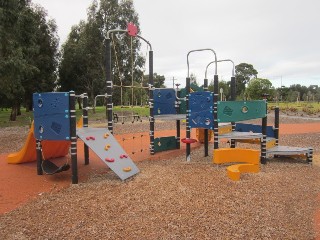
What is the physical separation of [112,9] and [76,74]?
8878 mm

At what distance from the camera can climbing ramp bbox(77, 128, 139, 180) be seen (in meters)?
7.22

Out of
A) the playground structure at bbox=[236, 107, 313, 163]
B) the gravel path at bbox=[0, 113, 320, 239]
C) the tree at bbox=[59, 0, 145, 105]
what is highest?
the tree at bbox=[59, 0, 145, 105]

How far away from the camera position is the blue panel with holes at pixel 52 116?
279 inches

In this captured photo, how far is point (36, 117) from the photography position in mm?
7684

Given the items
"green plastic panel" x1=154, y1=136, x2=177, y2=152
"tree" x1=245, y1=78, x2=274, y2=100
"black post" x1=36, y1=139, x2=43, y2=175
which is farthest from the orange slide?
"tree" x1=245, y1=78, x2=274, y2=100

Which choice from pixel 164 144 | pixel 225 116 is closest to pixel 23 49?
pixel 164 144

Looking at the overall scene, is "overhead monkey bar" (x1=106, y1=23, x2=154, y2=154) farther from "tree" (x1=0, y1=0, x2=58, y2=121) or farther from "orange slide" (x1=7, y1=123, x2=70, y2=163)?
"tree" (x1=0, y1=0, x2=58, y2=121)

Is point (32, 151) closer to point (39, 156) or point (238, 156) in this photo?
point (39, 156)

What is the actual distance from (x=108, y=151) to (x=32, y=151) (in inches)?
114

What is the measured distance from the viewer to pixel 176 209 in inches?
200

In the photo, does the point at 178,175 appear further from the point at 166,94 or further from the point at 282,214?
the point at 166,94

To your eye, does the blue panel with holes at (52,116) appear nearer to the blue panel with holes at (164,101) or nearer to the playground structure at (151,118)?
the playground structure at (151,118)

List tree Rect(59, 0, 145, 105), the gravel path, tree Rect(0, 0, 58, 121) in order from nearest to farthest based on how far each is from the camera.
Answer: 1. the gravel path
2. tree Rect(0, 0, 58, 121)
3. tree Rect(59, 0, 145, 105)

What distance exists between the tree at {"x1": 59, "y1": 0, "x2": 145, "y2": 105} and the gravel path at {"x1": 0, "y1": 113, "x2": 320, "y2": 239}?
21486 millimetres
